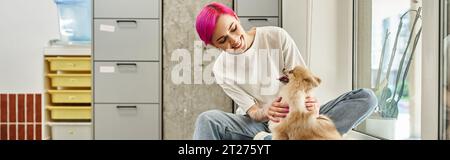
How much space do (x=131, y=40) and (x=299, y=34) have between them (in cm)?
67

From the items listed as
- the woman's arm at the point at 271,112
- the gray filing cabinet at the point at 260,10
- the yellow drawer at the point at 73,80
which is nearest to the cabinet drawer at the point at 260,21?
the gray filing cabinet at the point at 260,10

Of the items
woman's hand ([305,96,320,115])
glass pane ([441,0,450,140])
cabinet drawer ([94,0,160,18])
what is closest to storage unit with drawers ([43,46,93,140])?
cabinet drawer ([94,0,160,18])

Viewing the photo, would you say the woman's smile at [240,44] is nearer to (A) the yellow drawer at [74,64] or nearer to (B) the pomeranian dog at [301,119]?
(B) the pomeranian dog at [301,119]

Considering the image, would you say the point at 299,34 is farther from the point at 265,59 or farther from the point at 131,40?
the point at 131,40

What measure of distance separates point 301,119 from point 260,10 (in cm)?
56

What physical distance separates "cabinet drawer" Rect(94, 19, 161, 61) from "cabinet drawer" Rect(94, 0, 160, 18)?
0.06 ft

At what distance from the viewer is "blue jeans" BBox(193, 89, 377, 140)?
29.4 inches

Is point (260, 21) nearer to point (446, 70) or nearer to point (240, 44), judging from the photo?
point (240, 44)

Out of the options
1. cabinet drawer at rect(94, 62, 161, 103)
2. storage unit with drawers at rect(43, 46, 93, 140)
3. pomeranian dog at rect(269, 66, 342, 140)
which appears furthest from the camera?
cabinet drawer at rect(94, 62, 161, 103)

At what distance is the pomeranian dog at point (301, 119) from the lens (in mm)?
712

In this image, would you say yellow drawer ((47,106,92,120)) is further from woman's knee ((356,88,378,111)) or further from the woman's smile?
woman's knee ((356,88,378,111))
